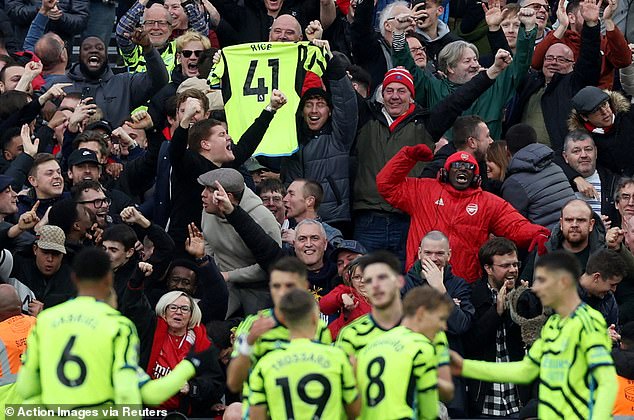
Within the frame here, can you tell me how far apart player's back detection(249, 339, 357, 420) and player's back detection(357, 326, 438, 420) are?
209 millimetres

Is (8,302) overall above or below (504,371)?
above

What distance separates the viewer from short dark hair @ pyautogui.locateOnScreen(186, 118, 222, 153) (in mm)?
15930

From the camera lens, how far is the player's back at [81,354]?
12.2 metres

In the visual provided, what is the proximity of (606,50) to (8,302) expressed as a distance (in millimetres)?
7522

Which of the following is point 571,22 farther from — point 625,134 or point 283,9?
point 283,9

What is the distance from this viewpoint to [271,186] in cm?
1647

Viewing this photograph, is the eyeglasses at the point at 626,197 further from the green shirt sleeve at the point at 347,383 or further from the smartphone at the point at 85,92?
the smartphone at the point at 85,92

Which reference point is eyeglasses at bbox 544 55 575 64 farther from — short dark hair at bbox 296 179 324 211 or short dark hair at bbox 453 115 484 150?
short dark hair at bbox 296 179 324 211

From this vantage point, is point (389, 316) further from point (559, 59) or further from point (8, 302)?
point (559, 59)

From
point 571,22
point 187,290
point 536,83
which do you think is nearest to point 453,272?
point 187,290

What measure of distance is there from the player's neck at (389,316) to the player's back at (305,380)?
621 millimetres

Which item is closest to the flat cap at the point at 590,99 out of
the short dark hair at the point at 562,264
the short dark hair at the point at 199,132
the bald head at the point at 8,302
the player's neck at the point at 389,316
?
the short dark hair at the point at 199,132

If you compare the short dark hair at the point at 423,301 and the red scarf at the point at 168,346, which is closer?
the short dark hair at the point at 423,301

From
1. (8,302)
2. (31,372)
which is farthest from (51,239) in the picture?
(31,372)
